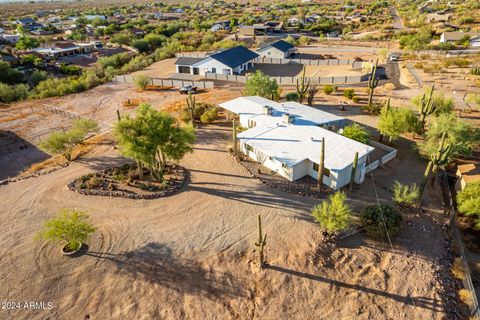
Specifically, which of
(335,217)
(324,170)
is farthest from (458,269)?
(324,170)

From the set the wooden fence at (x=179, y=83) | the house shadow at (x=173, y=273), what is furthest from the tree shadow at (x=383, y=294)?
the wooden fence at (x=179, y=83)

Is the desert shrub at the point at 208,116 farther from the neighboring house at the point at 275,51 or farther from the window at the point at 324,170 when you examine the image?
the neighboring house at the point at 275,51

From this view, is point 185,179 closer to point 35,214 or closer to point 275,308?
point 35,214

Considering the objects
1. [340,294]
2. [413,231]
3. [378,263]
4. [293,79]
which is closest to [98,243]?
[340,294]

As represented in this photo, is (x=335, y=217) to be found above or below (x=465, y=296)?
above

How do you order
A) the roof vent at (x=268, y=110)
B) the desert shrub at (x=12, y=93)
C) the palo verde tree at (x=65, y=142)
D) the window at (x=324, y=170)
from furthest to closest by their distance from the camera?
the desert shrub at (x=12, y=93) < the roof vent at (x=268, y=110) < the palo verde tree at (x=65, y=142) < the window at (x=324, y=170)

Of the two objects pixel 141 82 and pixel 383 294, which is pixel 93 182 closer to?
pixel 383 294
